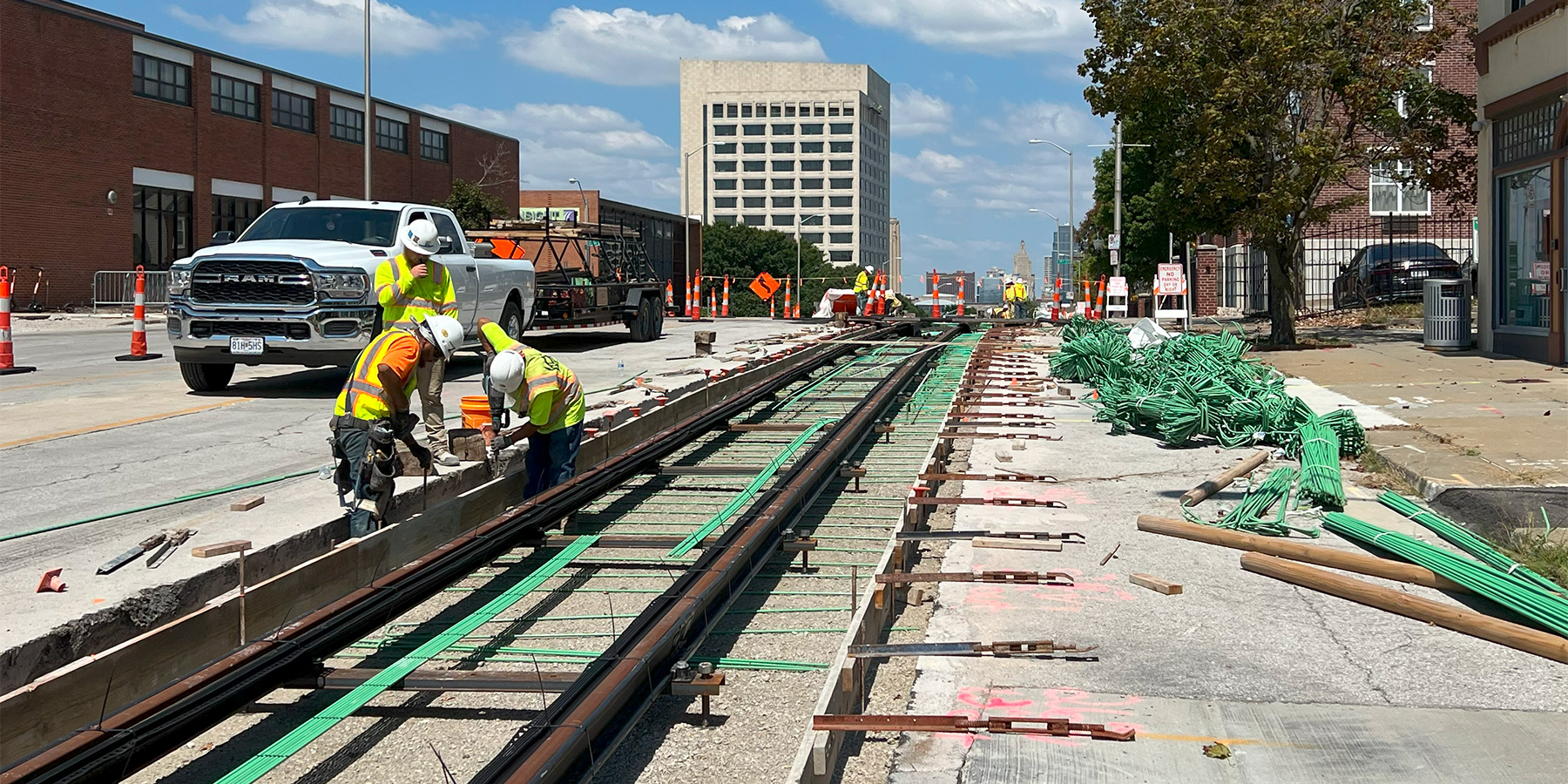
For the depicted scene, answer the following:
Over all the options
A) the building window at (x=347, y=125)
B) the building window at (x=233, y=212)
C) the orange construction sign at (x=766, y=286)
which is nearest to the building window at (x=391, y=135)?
the building window at (x=347, y=125)

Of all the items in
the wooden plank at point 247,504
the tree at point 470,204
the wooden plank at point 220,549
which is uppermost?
the tree at point 470,204

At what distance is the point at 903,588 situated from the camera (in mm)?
6395

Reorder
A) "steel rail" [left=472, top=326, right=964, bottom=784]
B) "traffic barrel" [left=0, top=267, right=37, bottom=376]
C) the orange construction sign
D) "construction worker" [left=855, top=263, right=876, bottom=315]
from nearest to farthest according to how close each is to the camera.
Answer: "steel rail" [left=472, top=326, right=964, bottom=784], "traffic barrel" [left=0, top=267, right=37, bottom=376], "construction worker" [left=855, top=263, right=876, bottom=315], the orange construction sign

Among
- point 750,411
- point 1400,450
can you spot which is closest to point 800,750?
point 1400,450

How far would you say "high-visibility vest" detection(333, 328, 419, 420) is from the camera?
7598mm

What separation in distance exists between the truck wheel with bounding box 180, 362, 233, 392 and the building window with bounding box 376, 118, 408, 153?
42431 millimetres

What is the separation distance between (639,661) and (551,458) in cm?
421

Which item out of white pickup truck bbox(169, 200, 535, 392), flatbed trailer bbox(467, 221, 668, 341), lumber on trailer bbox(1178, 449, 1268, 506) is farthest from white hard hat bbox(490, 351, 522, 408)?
flatbed trailer bbox(467, 221, 668, 341)

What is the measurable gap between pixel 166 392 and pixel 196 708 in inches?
453

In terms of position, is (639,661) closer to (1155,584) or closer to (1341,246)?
(1155,584)

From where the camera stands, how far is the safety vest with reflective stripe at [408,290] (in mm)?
10260

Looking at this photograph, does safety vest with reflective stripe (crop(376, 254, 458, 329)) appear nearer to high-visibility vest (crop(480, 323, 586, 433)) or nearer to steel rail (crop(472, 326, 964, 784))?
high-visibility vest (crop(480, 323, 586, 433))

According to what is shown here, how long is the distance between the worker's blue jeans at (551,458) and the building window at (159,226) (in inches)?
1487

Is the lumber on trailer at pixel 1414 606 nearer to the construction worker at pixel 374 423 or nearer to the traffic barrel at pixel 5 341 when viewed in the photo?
the construction worker at pixel 374 423
